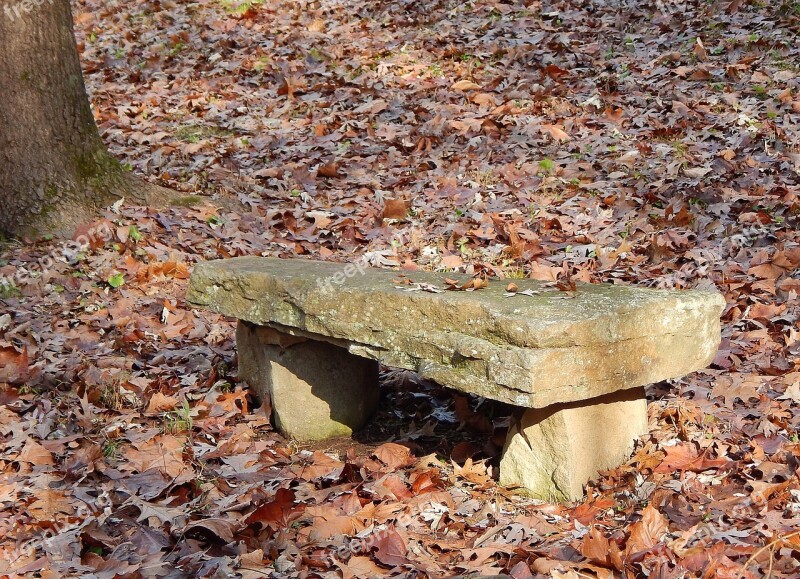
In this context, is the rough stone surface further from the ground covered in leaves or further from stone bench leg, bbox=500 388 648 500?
the ground covered in leaves

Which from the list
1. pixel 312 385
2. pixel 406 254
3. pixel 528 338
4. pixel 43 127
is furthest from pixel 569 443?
pixel 43 127

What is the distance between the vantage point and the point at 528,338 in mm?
3070

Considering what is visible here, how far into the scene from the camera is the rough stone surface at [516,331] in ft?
10.2

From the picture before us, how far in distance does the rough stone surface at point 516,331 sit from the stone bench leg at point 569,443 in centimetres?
24

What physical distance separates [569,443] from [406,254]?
2.78 metres

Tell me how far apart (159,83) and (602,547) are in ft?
25.7

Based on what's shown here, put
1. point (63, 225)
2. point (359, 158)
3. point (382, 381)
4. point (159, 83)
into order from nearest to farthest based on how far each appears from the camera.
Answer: point (382, 381) < point (63, 225) < point (359, 158) < point (159, 83)

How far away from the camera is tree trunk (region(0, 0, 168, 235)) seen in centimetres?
578

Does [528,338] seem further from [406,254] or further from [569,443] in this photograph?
[406,254]

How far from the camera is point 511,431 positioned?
3.63 metres

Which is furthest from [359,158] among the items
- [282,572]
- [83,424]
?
[282,572]

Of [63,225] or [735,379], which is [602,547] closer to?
[735,379]

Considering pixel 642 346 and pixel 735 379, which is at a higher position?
pixel 642 346

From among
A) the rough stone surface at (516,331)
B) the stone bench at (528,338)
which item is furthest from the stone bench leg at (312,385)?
the rough stone surface at (516,331)
